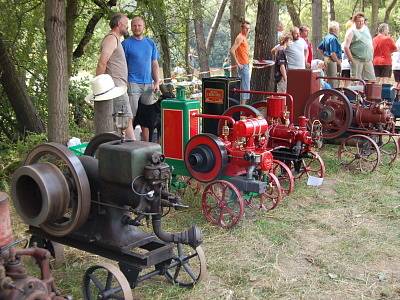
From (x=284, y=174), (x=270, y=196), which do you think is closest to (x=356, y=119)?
(x=284, y=174)

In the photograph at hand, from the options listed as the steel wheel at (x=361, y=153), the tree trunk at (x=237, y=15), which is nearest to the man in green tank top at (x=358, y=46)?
the tree trunk at (x=237, y=15)

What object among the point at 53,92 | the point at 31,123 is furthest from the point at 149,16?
the point at 53,92

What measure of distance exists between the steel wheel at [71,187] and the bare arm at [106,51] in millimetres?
2336

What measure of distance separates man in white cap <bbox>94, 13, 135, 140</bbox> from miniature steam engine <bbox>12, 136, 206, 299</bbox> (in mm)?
2293

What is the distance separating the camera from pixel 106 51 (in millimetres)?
5836

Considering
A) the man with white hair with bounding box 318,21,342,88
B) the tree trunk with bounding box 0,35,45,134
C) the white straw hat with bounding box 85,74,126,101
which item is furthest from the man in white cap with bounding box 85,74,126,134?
the man with white hair with bounding box 318,21,342,88

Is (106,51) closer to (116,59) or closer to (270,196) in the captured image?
(116,59)

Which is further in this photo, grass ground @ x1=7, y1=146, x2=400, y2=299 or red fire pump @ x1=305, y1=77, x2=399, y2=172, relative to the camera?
red fire pump @ x1=305, y1=77, x2=399, y2=172

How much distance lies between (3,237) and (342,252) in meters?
2.68

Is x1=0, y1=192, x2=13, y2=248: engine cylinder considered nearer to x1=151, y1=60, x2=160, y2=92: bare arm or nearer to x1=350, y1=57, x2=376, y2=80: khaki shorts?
x1=151, y1=60, x2=160, y2=92: bare arm

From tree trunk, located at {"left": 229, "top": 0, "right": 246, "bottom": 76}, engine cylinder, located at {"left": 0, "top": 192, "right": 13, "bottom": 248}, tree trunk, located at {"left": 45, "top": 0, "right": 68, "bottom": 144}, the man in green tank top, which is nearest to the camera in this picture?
engine cylinder, located at {"left": 0, "top": 192, "right": 13, "bottom": 248}

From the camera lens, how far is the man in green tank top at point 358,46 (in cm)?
958

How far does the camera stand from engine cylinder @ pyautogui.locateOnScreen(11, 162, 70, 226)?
129 inches

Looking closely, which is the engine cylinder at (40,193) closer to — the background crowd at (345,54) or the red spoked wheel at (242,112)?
the red spoked wheel at (242,112)
